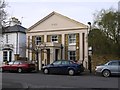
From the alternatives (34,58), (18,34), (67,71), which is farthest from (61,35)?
(67,71)

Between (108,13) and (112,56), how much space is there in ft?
16.1

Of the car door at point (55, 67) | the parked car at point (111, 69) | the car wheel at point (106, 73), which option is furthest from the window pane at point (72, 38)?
the car wheel at point (106, 73)

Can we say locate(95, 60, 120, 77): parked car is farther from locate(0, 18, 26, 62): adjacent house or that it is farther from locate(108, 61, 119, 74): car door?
locate(0, 18, 26, 62): adjacent house

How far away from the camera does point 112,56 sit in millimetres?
35781

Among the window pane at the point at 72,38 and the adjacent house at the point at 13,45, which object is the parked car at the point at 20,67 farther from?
the adjacent house at the point at 13,45

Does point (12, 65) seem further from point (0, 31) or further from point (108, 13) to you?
point (0, 31)

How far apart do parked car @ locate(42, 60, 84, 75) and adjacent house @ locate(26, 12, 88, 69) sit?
29.9ft

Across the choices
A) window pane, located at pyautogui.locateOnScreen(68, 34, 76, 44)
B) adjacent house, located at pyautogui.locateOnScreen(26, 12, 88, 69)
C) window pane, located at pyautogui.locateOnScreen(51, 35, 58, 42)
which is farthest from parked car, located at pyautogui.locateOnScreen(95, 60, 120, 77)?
window pane, located at pyautogui.locateOnScreen(51, 35, 58, 42)

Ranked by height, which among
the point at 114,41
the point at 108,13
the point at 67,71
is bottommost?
the point at 67,71

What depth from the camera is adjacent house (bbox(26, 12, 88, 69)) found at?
40.8 metres

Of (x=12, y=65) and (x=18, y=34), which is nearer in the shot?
(x=12, y=65)

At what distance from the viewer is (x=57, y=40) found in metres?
43.0

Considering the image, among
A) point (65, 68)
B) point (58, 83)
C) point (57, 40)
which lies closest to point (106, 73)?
point (65, 68)

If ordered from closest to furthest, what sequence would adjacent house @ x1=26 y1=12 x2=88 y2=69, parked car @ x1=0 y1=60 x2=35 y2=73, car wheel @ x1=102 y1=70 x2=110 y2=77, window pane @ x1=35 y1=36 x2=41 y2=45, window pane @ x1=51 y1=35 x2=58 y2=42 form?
1. car wheel @ x1=102 y1=70 x2=110 y2=77
2. parked car @ x1=0 y1=60 x2=35 y2=73
3. adjacent house @ x1=26 y1=12 x2=88 y2=69
4. window pane @ x1=51 y1=35 x2=58 y2=42
5. window pane @ x1=35 y1=36 x2=41 y2=45
